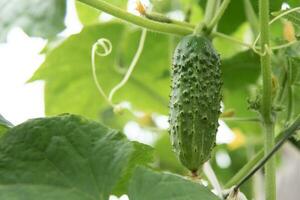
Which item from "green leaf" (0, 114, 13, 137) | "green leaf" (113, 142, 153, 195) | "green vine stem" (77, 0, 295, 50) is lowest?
"green leaf" (113, 142, 153, 195)

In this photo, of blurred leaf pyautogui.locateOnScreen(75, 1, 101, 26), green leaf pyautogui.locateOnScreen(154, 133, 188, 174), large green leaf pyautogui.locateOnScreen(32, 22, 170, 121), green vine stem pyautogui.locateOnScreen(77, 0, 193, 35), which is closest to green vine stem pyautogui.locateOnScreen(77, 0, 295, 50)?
green vine stem pyautogui.locateOnScreen(77, 0, 193, 35)

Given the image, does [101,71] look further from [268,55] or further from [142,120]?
[268,55]

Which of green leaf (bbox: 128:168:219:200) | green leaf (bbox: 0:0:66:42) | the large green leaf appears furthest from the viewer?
the large green leaf

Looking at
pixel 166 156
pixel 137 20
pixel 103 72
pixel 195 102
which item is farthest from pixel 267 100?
pixel 166 156

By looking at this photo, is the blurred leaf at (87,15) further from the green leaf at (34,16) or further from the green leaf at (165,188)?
the green leaf at (165,188)

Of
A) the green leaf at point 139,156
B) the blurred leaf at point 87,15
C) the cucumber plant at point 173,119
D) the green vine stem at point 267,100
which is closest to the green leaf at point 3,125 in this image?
the cucumber plant at point 173,119

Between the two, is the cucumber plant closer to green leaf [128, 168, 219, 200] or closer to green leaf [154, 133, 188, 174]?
green leaf [128, 168, 219, 200]

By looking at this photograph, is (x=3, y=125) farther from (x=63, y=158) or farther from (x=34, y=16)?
(x=34, y=16)
